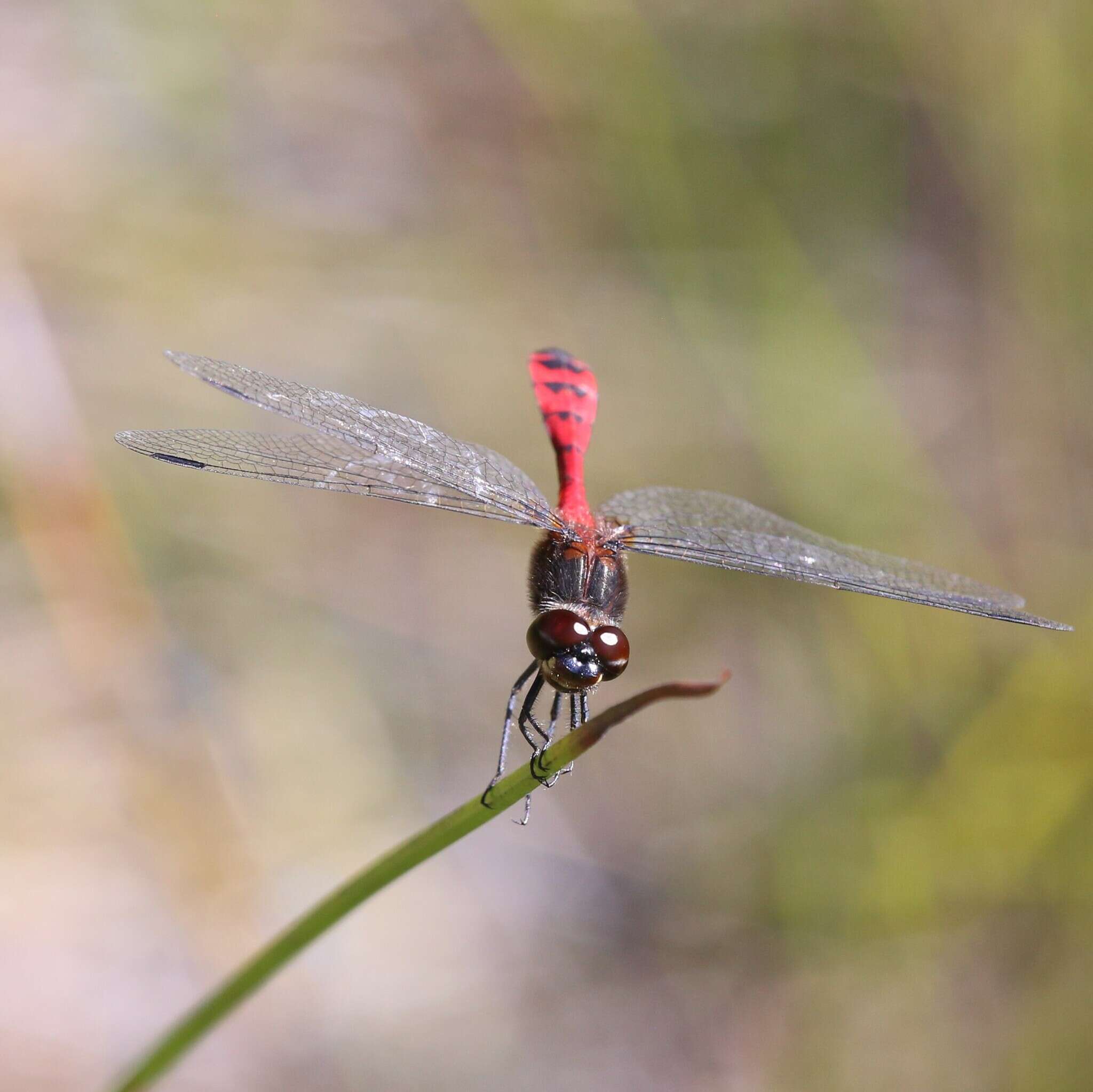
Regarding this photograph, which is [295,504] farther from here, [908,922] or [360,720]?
[908,922]

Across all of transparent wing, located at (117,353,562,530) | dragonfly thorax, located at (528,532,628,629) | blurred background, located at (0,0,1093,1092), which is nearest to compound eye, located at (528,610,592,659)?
dragonfly thorax, located at (528,532,628,629)

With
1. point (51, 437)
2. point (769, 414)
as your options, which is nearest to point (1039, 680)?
point (769, 414)

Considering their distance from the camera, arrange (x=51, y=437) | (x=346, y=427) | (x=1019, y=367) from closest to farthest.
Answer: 1. (x=346, y=427)
2. (x=51, y=437)
3. (x=1019, y=367)

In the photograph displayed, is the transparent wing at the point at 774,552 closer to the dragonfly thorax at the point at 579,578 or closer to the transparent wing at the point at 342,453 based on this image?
the dragonfly thorax at the point at 579,578

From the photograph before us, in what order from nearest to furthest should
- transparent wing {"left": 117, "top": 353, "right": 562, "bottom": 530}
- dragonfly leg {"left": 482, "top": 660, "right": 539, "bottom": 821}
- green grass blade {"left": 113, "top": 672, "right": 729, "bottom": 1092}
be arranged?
green grass blade {"left": 113, "top": 672, "right": 729, "bottom": 1092}, dragonfly leg {"left": 482, "top": 660, "right": 539, "bottom": 821}, transparent wing {"left": 117, "top": 353, "right": 562, "bottom": 530}

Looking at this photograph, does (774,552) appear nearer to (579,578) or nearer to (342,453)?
(579,578)

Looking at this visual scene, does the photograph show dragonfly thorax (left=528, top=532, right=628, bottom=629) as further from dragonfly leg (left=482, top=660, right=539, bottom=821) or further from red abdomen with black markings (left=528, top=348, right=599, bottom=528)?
red abdomen with black markings (left=528, top=348, right=599, bottom=528)
